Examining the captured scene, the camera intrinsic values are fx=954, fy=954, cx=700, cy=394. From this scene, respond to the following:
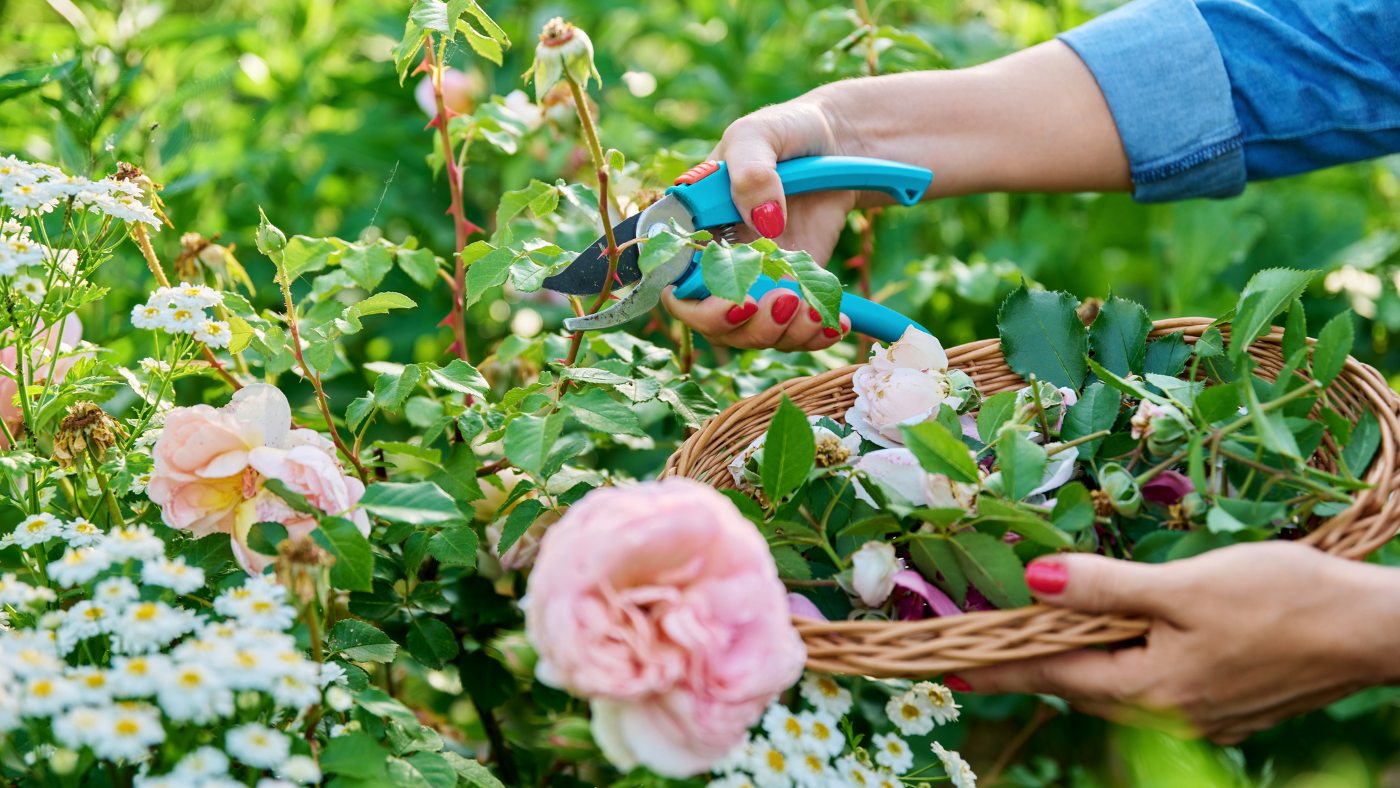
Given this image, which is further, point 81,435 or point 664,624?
point 81,435

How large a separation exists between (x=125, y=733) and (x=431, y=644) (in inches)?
13.8

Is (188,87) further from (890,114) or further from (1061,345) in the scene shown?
(1061,345)

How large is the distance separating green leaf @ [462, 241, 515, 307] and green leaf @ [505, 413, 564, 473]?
117 millimetres

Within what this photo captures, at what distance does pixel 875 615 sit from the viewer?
2.27 feet

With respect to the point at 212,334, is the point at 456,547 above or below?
below

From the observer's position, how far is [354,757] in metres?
0.58

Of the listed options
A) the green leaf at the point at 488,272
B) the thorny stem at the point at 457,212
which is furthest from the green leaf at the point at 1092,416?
the thorny stem at the point at 457,212

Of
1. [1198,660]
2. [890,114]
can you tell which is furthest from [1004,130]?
[1198,660]

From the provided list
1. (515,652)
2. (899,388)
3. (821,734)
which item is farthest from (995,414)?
(515,652)

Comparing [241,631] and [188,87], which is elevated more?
[188,87]

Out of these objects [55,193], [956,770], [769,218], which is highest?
[55,193]

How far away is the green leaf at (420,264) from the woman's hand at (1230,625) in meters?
0.62

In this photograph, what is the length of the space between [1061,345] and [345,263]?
662mm

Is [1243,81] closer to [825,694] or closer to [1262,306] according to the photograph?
[1262,306]
